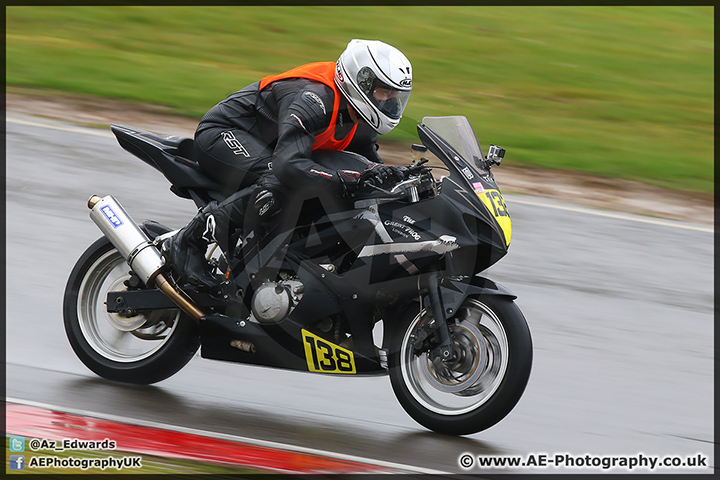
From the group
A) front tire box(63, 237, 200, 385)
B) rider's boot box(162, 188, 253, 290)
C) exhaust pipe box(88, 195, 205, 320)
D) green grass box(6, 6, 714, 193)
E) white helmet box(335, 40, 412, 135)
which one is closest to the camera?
white helmet box(335, 40, 412, 135)

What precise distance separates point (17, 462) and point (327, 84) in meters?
2.30

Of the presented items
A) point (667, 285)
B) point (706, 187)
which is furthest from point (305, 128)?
point (706, 187)

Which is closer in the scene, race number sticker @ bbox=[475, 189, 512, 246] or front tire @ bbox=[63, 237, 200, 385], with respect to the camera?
race number sticker @ bbox=[475, 189, 512, 246]

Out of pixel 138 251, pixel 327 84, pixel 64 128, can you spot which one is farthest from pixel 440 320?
pixel 64 128

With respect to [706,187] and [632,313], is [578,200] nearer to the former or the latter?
[706,187]

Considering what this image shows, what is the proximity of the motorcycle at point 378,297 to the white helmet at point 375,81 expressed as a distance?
184 mm

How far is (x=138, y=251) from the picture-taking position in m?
5.25

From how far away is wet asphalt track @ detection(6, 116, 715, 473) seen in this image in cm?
498

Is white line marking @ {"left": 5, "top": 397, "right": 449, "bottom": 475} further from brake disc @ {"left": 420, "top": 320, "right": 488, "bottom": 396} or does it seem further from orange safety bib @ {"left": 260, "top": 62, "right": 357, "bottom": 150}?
orange safety bib @ {"left": 260, "top": 62, "right": 357, "bottom": 150}

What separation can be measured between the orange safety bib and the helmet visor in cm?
18

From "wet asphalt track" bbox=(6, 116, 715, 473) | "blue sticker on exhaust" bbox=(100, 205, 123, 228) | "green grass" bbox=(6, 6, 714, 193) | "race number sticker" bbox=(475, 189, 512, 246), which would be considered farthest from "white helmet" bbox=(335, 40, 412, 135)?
"green grass" bbox=(6, 6, 714, 193)

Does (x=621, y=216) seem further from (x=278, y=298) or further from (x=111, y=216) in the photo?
(x=111, y=216)

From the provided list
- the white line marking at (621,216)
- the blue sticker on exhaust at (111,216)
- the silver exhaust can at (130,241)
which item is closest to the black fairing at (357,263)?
the silver exhaust can at (130,241)

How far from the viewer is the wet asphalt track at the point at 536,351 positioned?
498 cm
